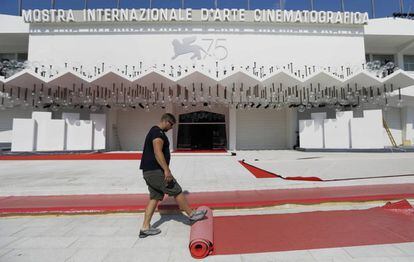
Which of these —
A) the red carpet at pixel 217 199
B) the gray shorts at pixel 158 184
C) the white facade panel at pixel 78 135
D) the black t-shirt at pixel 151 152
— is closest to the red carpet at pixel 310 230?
the red carpet at pixel 217 199

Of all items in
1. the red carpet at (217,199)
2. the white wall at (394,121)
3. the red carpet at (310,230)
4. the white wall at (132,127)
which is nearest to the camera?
the red carpet at (310,230)

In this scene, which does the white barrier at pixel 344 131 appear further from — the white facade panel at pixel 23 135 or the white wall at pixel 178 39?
the white facade panel at pixel 23 135

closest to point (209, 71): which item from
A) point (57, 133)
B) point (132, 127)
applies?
point (132, 127)

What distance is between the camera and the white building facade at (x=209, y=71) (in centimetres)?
1473

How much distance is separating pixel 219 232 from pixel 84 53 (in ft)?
58.7

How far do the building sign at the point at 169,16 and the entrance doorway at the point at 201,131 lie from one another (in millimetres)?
6955

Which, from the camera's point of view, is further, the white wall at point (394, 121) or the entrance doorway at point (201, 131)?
the white wall at point (394, 121)

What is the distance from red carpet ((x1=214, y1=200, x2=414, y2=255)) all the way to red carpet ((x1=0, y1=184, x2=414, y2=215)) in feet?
1.66

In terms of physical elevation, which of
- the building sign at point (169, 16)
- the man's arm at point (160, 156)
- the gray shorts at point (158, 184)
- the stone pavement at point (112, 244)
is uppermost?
the building sign at point (169, 16)

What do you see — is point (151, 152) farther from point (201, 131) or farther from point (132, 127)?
point (201, 131)

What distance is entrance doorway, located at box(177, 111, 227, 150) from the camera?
1864 centimetres

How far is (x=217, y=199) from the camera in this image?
14.9 ft

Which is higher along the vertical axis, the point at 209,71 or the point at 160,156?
the point at 209,71

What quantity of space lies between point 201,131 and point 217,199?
47.0 feet
